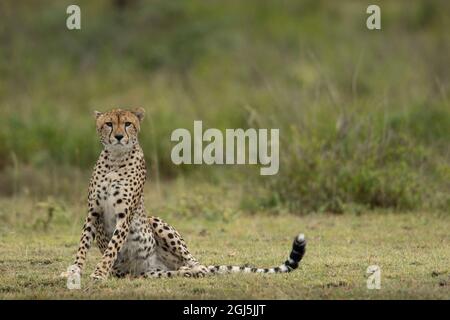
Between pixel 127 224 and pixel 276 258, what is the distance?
1592mm

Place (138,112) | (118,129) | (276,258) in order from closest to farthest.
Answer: (118,129) → (138,112) → (276,258)

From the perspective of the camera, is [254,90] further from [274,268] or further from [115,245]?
[115,245]

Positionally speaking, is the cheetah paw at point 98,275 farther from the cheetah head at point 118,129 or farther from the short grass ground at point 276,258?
the cheetah head at point 118,129

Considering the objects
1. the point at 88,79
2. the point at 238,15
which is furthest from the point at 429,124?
the point at 238,15

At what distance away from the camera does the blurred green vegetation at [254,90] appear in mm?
11625

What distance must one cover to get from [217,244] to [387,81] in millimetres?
8924

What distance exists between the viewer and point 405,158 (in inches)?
464

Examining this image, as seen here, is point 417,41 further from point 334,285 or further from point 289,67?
point 334,285

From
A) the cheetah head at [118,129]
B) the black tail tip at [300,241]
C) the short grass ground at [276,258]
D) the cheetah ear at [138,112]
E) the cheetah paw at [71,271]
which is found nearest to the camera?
the short grass ground at [276,258]

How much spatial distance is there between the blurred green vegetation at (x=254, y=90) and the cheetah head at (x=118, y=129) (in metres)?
3.51

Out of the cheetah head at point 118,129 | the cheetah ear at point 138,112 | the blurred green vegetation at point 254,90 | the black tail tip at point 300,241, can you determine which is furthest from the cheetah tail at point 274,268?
the blurred green vegetation at point 254,90

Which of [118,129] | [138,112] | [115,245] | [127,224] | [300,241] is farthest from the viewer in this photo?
[138,112]

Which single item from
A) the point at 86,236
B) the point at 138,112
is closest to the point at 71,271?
the point at 86,236

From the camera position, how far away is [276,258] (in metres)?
8.82
